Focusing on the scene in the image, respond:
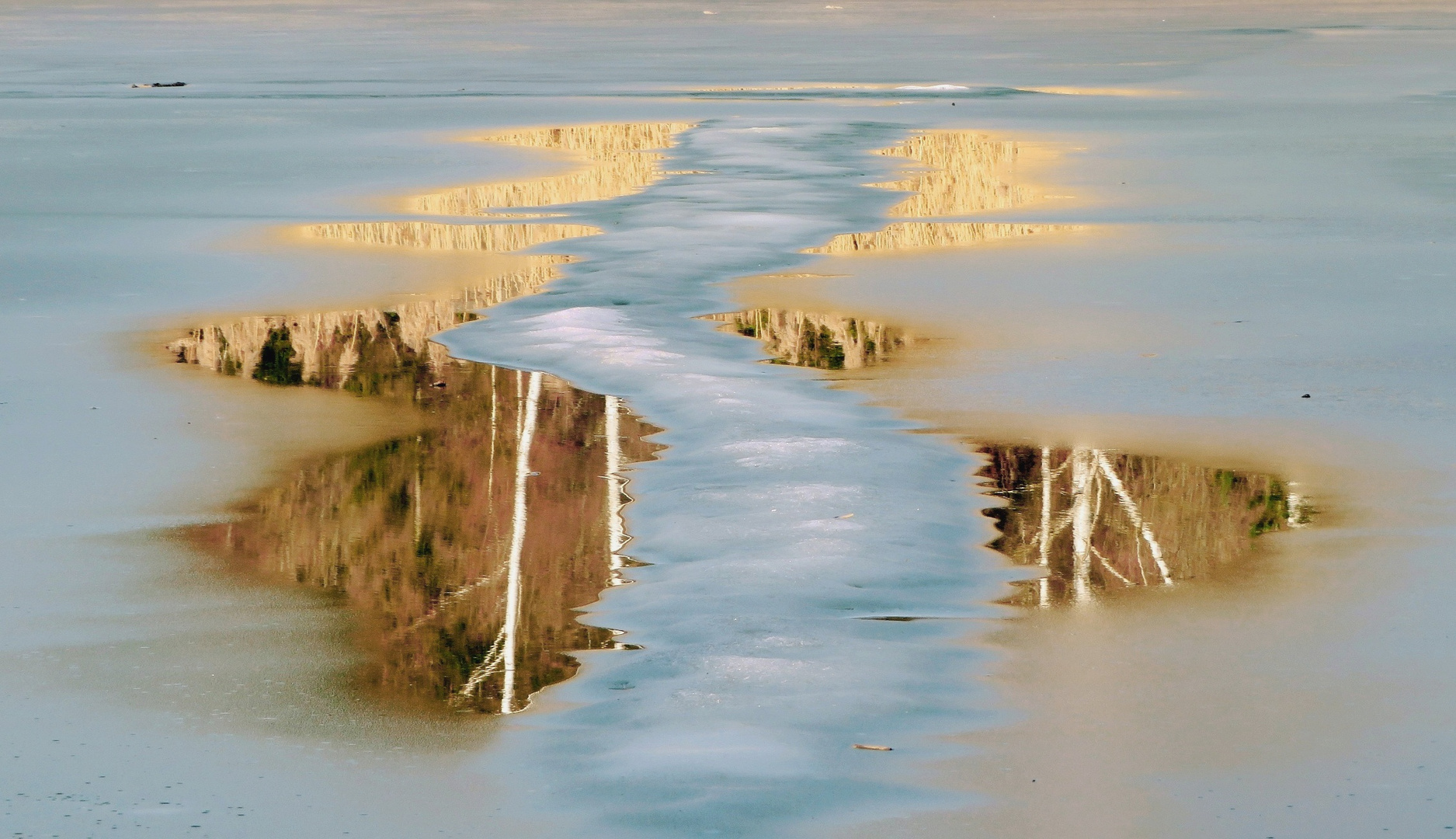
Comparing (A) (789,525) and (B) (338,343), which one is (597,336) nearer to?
(B) (338,343)

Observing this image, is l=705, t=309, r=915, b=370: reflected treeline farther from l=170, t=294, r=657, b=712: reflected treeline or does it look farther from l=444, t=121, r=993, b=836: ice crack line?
l=170, t=294, r=657, b=712: reflected treeline

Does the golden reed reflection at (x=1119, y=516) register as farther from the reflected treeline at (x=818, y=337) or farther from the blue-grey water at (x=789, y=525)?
the reflected treeline at (x=818, y=337)

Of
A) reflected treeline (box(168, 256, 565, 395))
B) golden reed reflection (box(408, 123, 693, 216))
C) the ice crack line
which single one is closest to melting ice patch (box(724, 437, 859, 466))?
the ice crack line

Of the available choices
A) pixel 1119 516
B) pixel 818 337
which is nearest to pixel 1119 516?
pixel 1119 516

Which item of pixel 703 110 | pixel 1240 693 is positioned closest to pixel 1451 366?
pixel 1240 693

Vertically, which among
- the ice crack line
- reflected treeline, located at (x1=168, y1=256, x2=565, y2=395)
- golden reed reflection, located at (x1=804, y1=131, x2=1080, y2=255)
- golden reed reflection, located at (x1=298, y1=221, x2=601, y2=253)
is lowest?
the ice crack line

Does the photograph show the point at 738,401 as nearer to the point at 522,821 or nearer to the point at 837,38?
the point at 522,821
